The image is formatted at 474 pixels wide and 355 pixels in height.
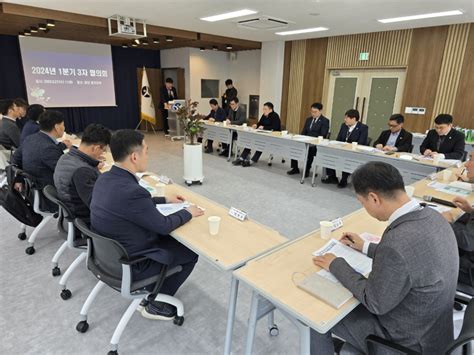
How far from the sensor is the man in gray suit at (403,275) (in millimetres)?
1048

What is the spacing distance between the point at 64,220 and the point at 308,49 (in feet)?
24.2

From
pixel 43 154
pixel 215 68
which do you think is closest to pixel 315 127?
pixel 43 154

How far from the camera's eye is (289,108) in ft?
27.9

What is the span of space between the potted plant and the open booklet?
3357 mm

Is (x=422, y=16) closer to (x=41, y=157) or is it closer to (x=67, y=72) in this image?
(x=41, y=157)

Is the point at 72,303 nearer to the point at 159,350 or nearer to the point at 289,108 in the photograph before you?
the point at 159,350

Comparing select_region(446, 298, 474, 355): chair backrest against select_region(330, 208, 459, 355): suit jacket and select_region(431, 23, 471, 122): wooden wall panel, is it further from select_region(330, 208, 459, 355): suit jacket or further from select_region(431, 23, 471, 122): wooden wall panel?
select_region(431, 23, 471, 122): wooden wall panel

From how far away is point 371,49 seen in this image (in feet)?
21.6

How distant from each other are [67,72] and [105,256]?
854cm

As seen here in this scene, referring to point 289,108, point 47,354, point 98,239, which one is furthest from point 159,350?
point 289,108

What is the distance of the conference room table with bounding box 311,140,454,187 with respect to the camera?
12.1 feet

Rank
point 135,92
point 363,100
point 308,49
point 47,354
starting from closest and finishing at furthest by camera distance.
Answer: point 47,354 < point 363,100 < point 308,49 < point 135,92

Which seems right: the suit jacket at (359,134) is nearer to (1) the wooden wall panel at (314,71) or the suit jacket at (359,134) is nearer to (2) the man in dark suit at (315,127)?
(2) the man in dark suit at (315,127)

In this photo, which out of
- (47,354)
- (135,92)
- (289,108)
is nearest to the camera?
(47,354)
